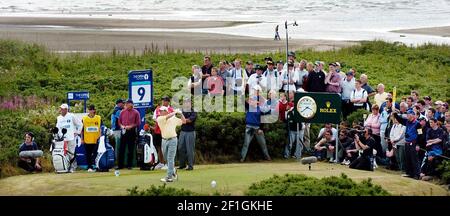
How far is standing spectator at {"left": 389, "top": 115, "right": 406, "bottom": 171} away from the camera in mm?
25750

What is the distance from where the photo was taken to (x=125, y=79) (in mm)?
37656

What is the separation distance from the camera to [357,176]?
2400 cm

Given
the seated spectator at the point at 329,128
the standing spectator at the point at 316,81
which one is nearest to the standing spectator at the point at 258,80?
the standing spectator at the point at 316,81

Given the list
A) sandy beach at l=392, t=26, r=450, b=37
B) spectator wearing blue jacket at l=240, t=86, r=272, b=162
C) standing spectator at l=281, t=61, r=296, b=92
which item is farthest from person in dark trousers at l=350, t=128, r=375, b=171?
sandy beach at l=392, t=26, r=450, b=37

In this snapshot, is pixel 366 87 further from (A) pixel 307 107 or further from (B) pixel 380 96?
(A) pixel 307 107

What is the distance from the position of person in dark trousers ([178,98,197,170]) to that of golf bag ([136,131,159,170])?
614 millimetres

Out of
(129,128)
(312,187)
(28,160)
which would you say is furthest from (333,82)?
(312,187)

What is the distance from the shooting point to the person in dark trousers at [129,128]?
2620 centimetres

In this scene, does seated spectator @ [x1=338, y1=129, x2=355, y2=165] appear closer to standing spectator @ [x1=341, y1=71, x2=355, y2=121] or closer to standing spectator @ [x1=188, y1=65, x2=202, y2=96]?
standing spectator @ [x1=341, y1=71, x2=355, y2=121]

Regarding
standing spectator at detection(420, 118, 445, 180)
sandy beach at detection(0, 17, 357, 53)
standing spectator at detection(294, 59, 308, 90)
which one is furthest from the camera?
sandy beach at detection(0, 17, 357, 53)

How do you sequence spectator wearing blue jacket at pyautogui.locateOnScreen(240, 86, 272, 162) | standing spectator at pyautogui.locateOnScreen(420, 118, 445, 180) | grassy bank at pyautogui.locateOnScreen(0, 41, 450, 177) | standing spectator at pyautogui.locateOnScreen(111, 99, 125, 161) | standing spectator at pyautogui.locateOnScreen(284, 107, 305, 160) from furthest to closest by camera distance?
grassy bank at pyautogui.locateOnScreen(0, 41, 450, 177)
standing spectator at pyautogui.locateOnScreen(284, 107, 305, 160)
spectator wearing blue jacket at pyautogui.locateOnScreen(240, 86, 272, 162)
standing spectator at pyautogui.locateOnScreen(111, 99, 125, 161)
standing spectator at pyautogui.locateOnScreen(420, 118, 445, 180)

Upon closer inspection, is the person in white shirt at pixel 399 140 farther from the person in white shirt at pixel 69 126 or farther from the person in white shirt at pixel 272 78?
the person in white shirt at pixel 69 126

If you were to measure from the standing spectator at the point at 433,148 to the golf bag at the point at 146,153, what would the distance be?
5944 millimetres
